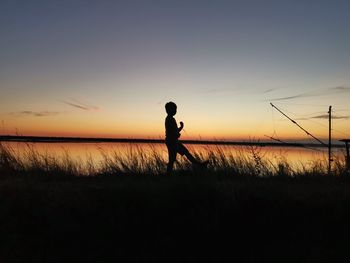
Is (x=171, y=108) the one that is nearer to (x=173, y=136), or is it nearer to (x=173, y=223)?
(x=173, y=136)

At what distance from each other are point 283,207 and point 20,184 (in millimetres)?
5591

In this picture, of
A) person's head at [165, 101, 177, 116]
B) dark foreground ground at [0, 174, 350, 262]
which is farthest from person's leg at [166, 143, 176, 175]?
dark foreground ground at [0, 174, 350, 262]

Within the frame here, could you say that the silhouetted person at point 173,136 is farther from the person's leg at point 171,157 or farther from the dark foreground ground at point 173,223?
the dark foreground ground at point 173,223

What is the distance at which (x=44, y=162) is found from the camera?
1374cm

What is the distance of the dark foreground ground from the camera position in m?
8.97

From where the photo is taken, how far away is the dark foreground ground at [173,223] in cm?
897

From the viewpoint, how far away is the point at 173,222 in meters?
9.41

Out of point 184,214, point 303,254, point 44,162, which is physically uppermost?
point 44,162

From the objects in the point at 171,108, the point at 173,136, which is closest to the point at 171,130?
the point at 173,136

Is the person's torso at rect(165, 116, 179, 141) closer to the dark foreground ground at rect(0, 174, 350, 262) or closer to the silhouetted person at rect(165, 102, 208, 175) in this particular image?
the silhouetted person at rect(165, 102, 208, 175)

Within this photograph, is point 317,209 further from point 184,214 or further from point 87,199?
point 87,199

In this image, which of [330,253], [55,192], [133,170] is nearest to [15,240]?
[55,192]

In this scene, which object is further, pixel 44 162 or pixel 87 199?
pixel 44 162

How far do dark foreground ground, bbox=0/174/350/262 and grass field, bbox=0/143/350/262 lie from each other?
0.02m
